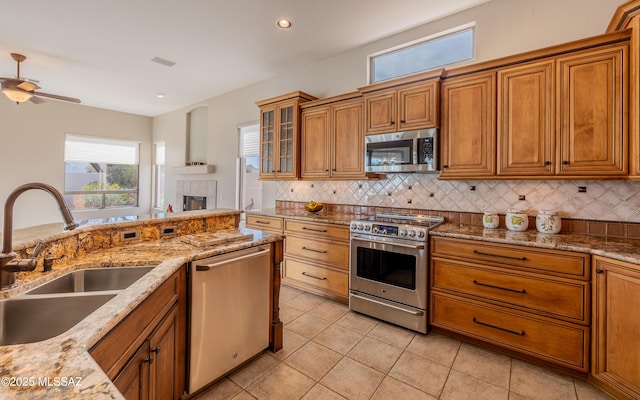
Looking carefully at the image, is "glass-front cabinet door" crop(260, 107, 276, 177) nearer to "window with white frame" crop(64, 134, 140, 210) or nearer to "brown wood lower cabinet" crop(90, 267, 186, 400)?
"brown wood lower cabinet" crop(90, 267, 186, 400)

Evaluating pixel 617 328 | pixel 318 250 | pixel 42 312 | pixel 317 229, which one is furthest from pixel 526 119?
pixel 42 312

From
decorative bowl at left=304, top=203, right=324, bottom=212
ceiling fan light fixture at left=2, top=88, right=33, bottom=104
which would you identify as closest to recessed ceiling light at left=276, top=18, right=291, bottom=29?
decorative bowl at left=304, top=203, right=324, bottom=212

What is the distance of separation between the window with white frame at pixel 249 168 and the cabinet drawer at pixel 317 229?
150cm

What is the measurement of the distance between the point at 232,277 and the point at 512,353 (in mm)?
2215

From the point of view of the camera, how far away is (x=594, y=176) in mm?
2115

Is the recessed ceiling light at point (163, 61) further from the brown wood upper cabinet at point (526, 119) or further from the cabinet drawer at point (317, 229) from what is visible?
the brown wood upper cabinet at point (526, 119)

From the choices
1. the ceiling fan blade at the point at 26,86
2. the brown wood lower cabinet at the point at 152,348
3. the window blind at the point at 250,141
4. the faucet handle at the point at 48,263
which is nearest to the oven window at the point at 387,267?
the brown wood lower cabinet at the point at 152,348

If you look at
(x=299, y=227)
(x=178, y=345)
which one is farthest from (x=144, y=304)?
(x=299, y=227)

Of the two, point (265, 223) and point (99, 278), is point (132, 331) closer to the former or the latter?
point (99, 278)

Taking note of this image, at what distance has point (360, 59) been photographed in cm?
366

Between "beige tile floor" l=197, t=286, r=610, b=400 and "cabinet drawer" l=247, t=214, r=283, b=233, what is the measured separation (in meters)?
1.40

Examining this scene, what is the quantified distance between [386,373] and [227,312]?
1.22m

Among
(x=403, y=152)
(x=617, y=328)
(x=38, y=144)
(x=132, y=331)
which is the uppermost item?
(x=38, y=144)

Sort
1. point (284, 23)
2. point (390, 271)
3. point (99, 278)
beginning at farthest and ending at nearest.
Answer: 1. point (284, 23)
2. point (390, 271)
3. point (99, 278)
